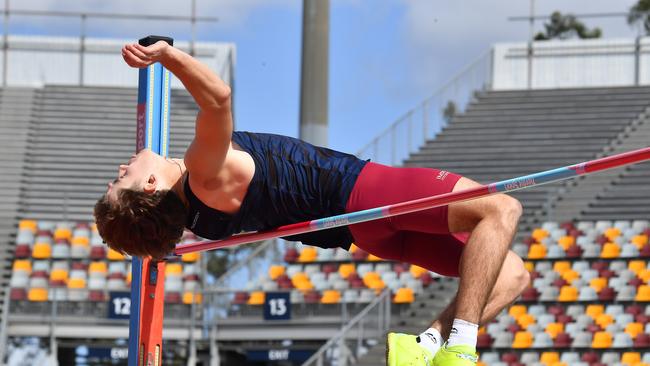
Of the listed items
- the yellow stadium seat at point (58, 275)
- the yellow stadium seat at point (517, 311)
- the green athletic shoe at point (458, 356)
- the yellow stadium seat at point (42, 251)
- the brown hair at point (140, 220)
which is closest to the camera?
the green athletic shoe at point (458, 356)

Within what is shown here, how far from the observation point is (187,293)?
1377 cm

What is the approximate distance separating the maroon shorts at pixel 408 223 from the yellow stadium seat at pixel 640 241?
32.6 feet

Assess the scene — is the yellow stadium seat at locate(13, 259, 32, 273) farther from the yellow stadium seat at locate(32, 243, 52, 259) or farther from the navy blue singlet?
the navy blue singlet

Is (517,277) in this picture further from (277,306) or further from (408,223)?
(277,306)

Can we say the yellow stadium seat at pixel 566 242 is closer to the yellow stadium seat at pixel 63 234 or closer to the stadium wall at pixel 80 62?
the yellow stadium seat at pixel 63 234

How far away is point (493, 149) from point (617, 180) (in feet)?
7.26

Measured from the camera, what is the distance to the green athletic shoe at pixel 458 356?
3.59 meters

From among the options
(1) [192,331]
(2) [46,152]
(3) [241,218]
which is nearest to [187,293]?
(1) [192,331]

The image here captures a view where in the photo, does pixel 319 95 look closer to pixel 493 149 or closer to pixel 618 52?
pixel 493 149

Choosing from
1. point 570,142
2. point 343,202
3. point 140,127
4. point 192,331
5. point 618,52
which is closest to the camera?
point 343,202

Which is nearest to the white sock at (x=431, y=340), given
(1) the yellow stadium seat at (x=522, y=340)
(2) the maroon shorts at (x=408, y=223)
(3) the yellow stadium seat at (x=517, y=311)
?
(2) the maroon shorts at (x=408, y=223)

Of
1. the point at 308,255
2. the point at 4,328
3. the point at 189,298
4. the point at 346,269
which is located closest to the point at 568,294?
the point at 346,269

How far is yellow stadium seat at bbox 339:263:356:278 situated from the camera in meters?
14.3

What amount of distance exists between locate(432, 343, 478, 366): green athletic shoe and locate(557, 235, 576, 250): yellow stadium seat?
34.9 ft
